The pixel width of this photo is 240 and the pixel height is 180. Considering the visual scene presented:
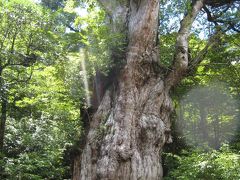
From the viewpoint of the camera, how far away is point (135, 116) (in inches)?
304

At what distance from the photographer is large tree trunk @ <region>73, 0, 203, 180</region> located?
709 cm

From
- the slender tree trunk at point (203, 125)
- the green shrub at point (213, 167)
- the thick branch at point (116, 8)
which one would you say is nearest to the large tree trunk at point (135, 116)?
the thick branch at point (116, 8)

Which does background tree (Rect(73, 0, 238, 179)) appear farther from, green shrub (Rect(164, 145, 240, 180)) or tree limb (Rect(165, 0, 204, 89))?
green shrub (Rect(164, 145, 240, 180))

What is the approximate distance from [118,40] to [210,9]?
17.0ft

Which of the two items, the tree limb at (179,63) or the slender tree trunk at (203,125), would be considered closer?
the tree limb at (179,63)

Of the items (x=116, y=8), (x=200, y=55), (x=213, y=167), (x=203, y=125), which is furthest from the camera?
(x=203, y=125)

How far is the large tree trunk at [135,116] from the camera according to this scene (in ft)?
23.3

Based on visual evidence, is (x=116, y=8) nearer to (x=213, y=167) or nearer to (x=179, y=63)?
(x=179, y=63)

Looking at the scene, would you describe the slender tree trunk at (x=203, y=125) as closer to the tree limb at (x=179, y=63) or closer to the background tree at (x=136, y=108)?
the background tree at (x=136, y=108)

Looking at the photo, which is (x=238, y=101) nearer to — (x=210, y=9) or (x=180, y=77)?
(x=210, y=9)

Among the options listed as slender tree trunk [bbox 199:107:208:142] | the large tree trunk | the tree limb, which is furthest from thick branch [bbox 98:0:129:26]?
slender tree trunk [bbox 199:107:208:142]

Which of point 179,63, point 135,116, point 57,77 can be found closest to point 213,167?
point 135,116

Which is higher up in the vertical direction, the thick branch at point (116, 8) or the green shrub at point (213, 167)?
the thick branch at point (116, 8)

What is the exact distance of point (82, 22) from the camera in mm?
10023
